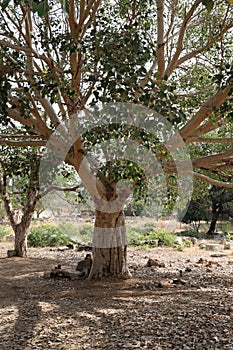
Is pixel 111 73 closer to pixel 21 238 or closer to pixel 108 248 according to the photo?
pixel 108 248

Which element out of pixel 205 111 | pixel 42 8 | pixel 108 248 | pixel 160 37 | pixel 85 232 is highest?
pixel 160 37

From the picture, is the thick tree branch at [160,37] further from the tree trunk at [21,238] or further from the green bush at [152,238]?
the green bush at [152,238]

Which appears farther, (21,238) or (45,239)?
(45,239)

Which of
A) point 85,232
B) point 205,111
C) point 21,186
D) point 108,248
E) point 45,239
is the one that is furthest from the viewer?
point 45,239

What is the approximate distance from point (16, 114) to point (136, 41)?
2632 millimetres

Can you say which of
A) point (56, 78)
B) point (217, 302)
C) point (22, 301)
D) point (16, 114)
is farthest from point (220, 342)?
point (16, 114)

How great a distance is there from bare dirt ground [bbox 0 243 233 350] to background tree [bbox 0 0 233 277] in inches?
40.2

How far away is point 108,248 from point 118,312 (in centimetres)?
252

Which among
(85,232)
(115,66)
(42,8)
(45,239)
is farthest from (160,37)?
(45,239)

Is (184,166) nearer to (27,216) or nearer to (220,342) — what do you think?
(220,342)

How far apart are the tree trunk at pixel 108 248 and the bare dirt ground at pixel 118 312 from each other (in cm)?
26

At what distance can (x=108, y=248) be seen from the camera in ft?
24.9

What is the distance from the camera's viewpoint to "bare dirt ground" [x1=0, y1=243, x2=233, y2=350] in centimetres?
401

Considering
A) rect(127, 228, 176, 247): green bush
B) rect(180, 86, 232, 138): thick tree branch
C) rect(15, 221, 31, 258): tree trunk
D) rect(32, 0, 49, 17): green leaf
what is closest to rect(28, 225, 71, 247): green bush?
rect(127, 228, 176, 247): green bush
